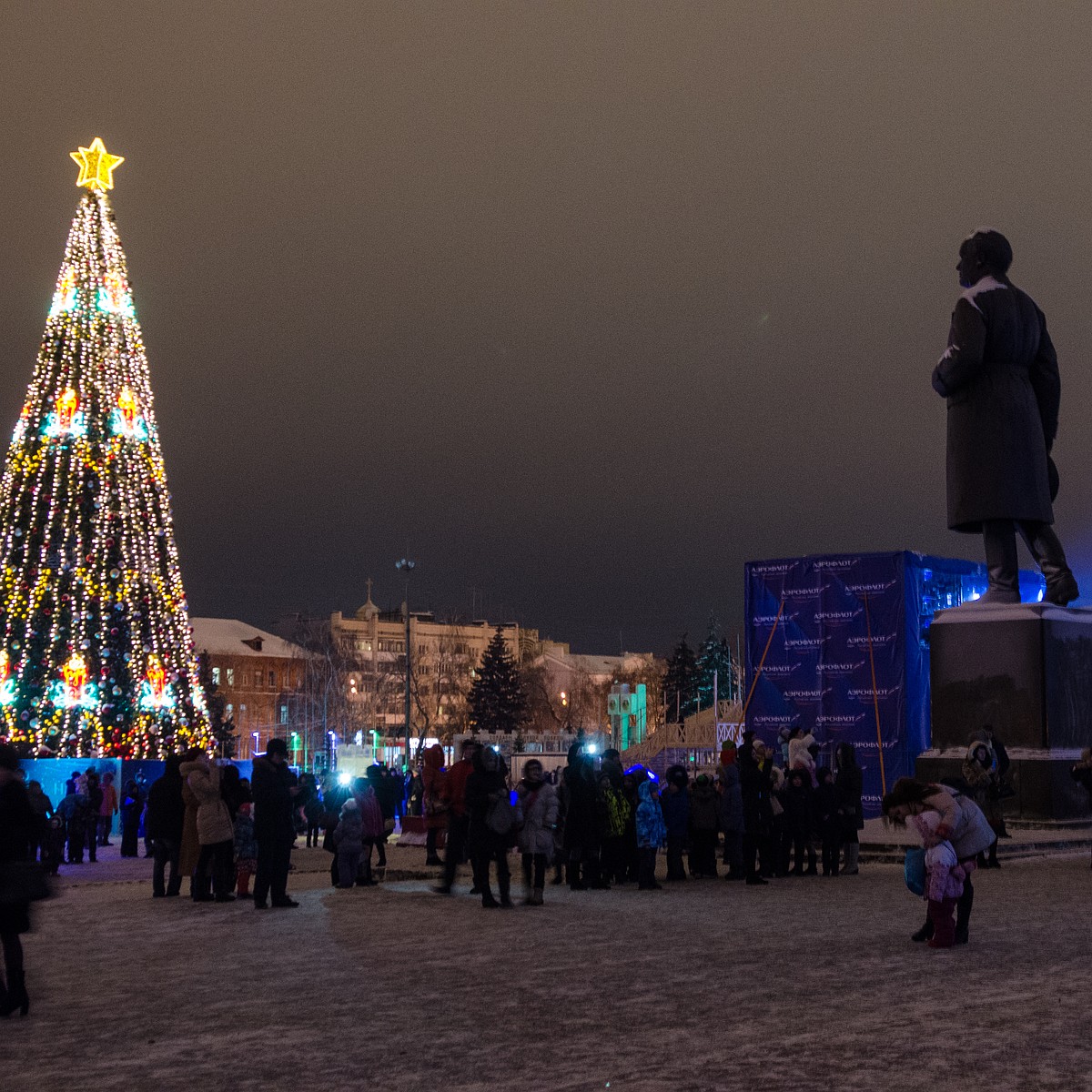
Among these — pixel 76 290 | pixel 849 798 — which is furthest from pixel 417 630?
pixel 849 798

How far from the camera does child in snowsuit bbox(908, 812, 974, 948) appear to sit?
9.90 metres

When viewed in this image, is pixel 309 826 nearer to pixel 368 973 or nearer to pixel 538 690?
pixel 368 973

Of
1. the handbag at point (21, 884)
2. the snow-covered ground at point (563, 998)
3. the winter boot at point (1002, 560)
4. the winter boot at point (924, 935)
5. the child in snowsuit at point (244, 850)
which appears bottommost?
the snow-covered ground at point (563, 998)

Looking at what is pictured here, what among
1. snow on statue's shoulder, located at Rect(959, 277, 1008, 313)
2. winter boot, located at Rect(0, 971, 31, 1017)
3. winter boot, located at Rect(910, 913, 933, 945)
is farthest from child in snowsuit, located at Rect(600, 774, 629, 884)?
snow on statue's shoulder, located at Rect(959, 277, 1008, 313)

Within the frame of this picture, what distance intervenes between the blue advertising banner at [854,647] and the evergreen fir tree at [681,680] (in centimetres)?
6248

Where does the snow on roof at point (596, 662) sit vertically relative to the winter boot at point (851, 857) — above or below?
above

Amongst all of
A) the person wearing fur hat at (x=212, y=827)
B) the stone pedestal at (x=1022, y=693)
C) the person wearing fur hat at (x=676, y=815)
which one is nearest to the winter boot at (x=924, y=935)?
the person wearing fur hat at (x=676, y=815)

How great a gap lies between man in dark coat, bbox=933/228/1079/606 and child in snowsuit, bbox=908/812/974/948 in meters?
12.2

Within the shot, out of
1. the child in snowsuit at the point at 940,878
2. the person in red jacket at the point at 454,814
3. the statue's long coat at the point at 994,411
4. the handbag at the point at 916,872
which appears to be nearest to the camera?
the child in snowsuit at the point at 940,878

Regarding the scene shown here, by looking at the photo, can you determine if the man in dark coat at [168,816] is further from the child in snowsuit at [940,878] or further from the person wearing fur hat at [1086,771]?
the person wearing fur hat at [1086,771]

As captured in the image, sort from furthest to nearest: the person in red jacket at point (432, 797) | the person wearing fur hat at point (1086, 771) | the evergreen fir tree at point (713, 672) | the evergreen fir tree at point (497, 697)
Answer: the evergreen fir tree at point (497, 697) < the evergreen fir tree at point (713, 672) < the person in red jacket at point (432, 797) < the person wearing fur hat at point (1086, 771)

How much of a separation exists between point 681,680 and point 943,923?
83375 mm

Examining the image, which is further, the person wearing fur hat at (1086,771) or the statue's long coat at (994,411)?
the statue's long coat at (994,411)

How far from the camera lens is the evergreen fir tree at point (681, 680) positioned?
9112 centimetres
